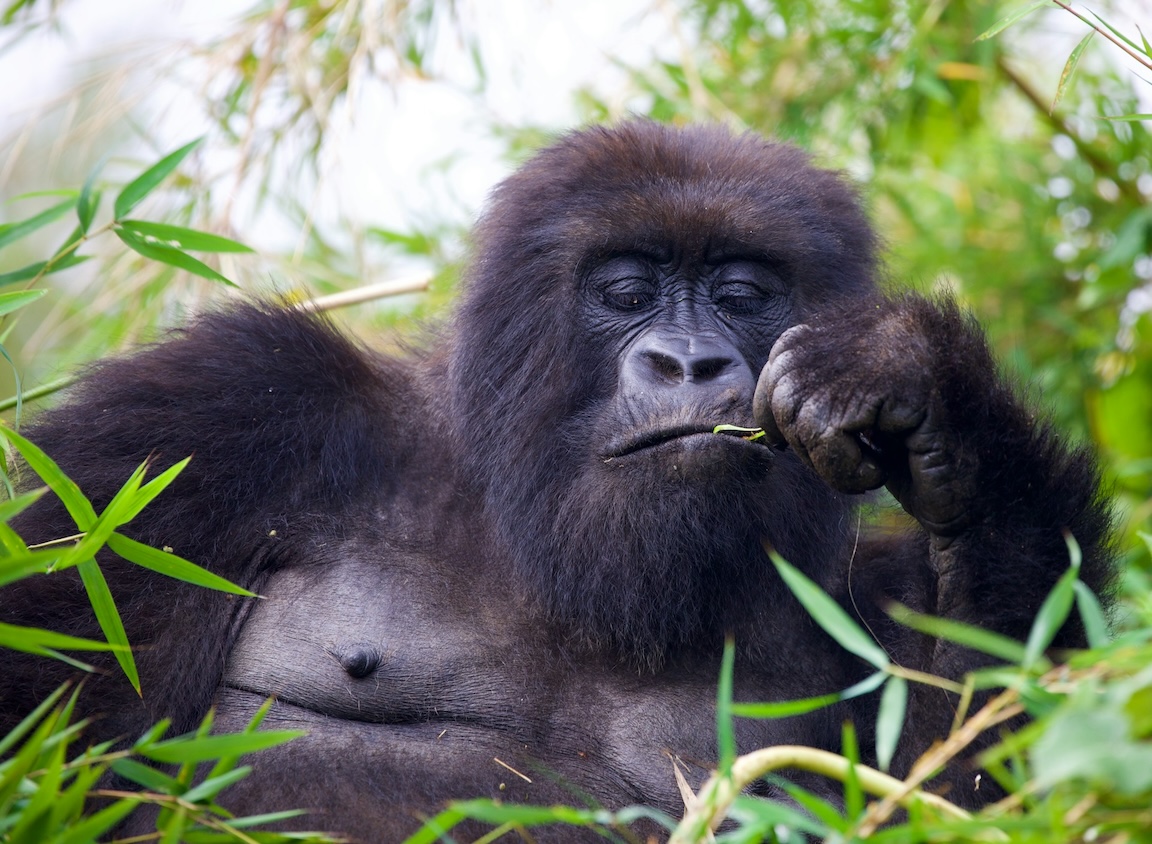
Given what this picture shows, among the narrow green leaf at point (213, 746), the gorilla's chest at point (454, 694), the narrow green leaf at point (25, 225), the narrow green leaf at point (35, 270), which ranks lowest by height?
the gorilla's chest at point (454, 694)

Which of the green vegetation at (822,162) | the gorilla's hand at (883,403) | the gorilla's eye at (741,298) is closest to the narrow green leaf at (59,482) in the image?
the green vegetation at (822,162)

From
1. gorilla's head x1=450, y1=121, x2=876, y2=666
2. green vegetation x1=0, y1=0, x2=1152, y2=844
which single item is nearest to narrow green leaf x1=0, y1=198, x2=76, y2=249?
green vegetation x1=0, y1=0, x2=1152, y2=844

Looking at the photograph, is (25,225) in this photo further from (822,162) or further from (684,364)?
(822,162)

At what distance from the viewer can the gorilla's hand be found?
88.0 inches

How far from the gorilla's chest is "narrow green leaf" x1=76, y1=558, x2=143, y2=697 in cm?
48

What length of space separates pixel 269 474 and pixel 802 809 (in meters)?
1.39

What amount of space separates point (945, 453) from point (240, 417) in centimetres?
157

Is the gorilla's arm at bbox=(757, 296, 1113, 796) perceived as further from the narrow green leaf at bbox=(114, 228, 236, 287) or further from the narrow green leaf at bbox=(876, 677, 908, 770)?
the narrow green leaf at bbox=(114, 228, 236, 287)

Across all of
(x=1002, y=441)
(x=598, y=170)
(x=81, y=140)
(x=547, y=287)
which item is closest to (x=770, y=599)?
(x=1002, y=441)

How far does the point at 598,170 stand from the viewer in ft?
9.64

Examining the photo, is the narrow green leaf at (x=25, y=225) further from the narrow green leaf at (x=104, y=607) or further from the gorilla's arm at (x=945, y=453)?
the gorilla's arm at (x=945, y=453)

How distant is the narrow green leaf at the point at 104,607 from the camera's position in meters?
2.08

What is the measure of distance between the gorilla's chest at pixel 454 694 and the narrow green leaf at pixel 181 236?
0.76m

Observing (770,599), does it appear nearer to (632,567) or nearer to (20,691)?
(632,567)
